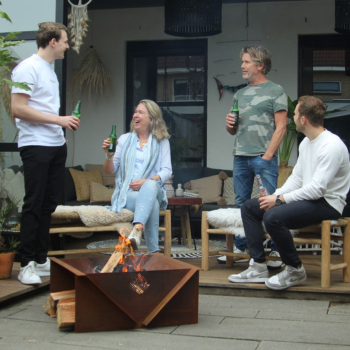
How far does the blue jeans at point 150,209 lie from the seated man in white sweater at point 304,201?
656 mm

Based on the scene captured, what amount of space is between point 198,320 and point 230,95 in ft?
16.0

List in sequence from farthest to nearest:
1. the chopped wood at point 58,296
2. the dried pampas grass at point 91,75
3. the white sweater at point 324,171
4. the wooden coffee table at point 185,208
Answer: the dried pampas grass at point 91,75 → the wooden coffee table at point 185,208 → the white sweater at point 324,171 → the chopped wood at point 58,296

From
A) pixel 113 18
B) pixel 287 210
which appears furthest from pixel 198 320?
pixel 113 18

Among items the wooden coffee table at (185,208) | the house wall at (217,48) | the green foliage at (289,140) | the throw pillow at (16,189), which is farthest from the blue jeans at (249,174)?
the house wall at (217,48)

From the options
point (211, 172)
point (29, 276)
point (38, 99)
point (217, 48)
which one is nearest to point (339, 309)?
point (29, 276)

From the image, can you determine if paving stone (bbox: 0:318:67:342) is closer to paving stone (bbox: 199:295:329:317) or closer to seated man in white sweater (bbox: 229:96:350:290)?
paving stone (bbox: 199:295:329:317)

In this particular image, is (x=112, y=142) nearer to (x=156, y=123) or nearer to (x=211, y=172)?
(x=156, y=123)

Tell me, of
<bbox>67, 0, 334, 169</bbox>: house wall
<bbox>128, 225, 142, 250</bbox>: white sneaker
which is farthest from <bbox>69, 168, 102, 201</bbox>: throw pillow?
<bbox>128, 225, 142, 250</bbox>: white sneaker

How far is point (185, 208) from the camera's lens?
5934 millimetres

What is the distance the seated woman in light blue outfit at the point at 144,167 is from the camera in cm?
407

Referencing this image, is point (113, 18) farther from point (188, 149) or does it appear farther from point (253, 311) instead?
point (253, 311)

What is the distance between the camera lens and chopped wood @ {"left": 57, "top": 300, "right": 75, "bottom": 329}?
280cm

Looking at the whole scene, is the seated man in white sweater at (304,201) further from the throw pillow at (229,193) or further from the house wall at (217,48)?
the house wall at (217,48)

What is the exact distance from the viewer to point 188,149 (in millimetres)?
7766
